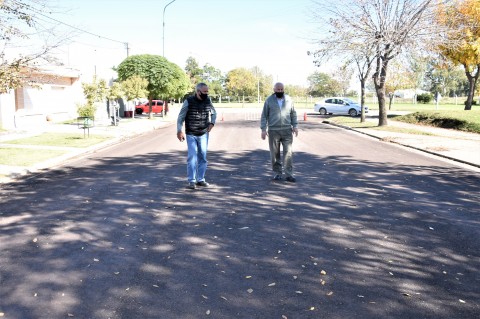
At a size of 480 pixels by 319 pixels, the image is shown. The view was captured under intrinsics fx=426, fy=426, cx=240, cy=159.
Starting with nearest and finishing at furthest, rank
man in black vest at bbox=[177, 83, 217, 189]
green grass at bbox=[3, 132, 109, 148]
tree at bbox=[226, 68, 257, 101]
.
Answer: man in black vest at bbox=[177, 83, 217, 189] → green grass at bbox=[3, 132, 109, 148] → tree at bbox=[226, 68, 257, 101]

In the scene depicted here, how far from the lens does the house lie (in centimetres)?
2188

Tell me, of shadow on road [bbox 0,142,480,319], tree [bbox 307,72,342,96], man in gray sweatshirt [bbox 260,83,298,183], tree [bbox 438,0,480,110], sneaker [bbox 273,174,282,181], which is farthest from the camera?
tree [bbox 307,72,342,96]

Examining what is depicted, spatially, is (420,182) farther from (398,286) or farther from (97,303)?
(97,303)

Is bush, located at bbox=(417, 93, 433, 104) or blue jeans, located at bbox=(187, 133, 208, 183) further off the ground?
bush, located at bbox=(417, 93, 433, 104)

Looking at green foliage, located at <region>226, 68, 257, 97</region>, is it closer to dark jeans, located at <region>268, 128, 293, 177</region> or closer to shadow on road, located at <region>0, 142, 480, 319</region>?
dark jeans, located at <region>268, 128, 293, 177</region>

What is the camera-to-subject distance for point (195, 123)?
7.88m

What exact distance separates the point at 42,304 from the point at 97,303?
0.46 metres

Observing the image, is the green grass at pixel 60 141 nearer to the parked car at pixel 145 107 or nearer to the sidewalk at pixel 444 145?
the sidewalk at pixel 444 145

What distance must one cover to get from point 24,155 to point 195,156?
682 cm

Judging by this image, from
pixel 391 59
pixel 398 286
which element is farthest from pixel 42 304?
pixel 391 59

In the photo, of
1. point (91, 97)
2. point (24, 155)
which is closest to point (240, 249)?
point (24, 155)

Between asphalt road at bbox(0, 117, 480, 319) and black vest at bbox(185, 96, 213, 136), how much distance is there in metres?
1.13

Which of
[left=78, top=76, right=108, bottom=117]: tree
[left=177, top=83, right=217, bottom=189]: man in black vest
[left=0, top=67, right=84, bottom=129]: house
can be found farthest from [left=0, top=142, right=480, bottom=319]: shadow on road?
[left=0, top=67, right=84, bottom=129]: house

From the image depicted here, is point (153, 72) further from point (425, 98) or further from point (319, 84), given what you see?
point (319, 84)
